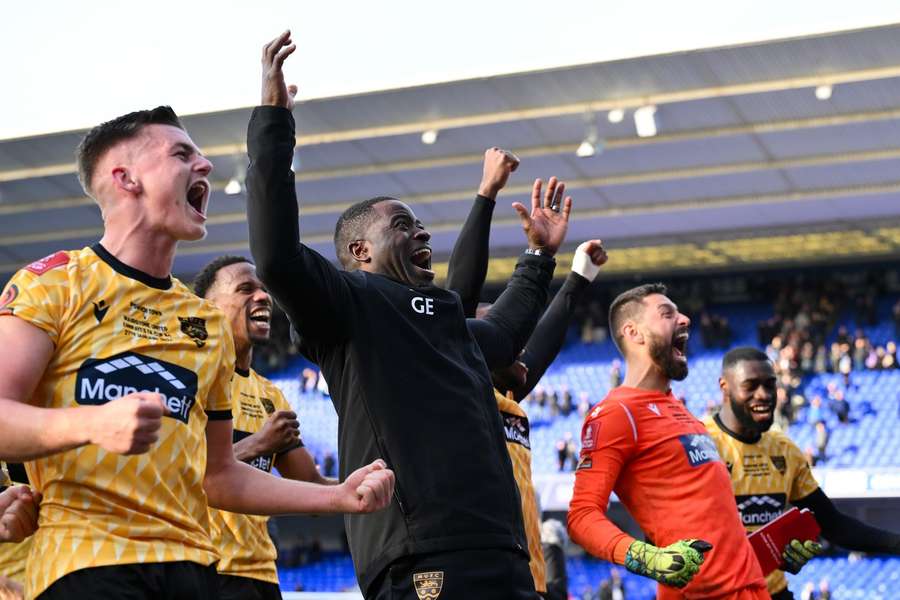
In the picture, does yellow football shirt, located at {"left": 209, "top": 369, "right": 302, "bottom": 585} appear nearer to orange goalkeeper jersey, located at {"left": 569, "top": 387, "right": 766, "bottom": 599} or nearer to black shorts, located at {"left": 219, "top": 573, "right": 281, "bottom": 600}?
black shorts, located at {"left": 219, "top": 573, "right": 281, "bottom": 600}

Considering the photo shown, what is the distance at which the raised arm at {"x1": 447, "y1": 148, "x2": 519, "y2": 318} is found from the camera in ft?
13.7

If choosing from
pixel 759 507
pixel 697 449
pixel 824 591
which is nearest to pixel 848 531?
pixel 759 507

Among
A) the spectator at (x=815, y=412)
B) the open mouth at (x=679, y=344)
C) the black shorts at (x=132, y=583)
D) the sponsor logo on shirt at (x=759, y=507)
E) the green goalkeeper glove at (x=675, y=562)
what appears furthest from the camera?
the spectator at (x=815, y=412)

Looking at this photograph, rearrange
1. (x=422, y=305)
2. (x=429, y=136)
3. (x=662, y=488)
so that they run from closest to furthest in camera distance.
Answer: (x=422, y=305)
(x=662, y=488)
(x=429, y=136)

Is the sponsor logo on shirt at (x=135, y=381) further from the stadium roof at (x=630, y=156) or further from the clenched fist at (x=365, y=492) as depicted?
the stadium roof at (x=630, y=156)

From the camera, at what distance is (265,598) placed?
473 centimetres

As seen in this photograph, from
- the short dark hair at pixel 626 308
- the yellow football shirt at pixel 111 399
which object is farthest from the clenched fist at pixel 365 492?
the short dark hair at pixel 626 308

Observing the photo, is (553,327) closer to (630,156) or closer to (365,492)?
(365,492)

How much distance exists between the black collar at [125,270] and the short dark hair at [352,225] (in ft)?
3.13

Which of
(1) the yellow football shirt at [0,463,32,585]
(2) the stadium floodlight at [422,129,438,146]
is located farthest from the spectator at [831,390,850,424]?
(1) the yellow football shirt at [0,463,32,585]

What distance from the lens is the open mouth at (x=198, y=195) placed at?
9.40ft

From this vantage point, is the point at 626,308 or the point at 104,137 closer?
the point at 104,137

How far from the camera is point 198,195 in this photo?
290 cm

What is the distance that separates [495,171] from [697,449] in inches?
58.7
